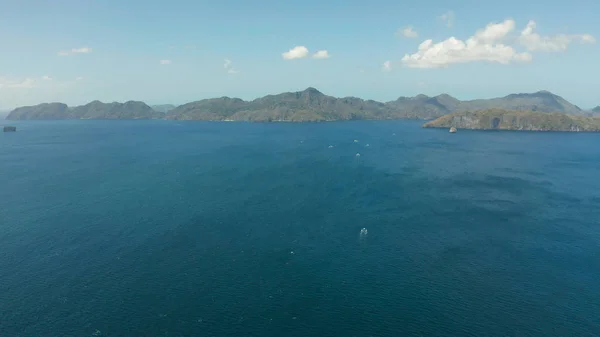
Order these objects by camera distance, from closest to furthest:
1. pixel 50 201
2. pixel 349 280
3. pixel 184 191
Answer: pixel 349 280
pixel 50 201
pixel 184 191

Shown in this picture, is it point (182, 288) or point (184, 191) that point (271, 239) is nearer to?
point (182, 288)

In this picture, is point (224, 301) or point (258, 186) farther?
point (258, 186)

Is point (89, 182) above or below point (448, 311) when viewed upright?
above

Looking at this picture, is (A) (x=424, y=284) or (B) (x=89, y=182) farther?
(B) (x=89, y=182)

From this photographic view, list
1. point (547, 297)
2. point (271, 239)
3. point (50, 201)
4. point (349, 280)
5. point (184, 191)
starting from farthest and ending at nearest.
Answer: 1. point (184, 191)
2. point (50, 201)
3. point (271, 239)
4. point (349, 280)
5. point (547, 297)

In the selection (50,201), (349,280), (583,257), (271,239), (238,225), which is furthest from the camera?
(50,201)

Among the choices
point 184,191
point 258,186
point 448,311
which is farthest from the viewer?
point 258,186

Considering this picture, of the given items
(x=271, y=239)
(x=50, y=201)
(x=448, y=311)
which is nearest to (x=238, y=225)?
(x=271, y=239)

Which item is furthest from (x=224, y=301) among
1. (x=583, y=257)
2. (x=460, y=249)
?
(x=583, y=257)

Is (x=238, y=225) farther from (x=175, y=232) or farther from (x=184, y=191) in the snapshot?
(x=184, y=191)
